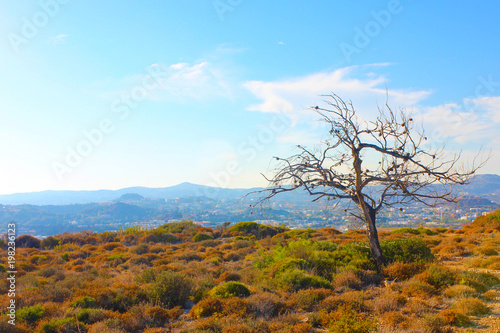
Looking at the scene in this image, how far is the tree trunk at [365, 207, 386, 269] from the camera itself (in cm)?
1000

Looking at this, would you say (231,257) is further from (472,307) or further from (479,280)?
(472,307)

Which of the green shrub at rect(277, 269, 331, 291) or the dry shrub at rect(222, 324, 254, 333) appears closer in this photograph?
the dry shrub at rect(222, 324, 254, 333)

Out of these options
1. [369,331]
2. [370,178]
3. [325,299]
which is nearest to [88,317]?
[325,299]

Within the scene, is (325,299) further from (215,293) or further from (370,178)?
(370,178)

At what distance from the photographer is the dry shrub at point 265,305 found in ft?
23.7

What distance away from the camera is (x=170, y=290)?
895 centimetres

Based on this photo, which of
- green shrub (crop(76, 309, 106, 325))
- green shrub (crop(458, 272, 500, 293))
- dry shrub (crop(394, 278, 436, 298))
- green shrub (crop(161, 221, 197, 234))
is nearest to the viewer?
green shrub (crop(76, 309, 106, 325))

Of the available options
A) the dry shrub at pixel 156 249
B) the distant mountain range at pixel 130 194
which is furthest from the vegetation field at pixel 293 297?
the distant mountain range at pixel 130 194

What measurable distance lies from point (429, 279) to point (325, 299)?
3228 mm

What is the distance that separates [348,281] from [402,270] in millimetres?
1779

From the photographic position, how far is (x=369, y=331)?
5.54 m

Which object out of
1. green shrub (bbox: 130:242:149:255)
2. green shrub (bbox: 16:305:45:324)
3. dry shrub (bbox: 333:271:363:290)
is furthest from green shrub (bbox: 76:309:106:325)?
green shrub (bbox: 130:242:149:255)

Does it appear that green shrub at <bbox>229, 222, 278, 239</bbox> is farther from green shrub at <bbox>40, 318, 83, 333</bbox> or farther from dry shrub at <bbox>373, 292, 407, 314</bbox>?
green shrub at <bbox>40, 318, 83, 333</bbox>

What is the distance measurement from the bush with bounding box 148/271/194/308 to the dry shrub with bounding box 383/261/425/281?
6207 millimetres
